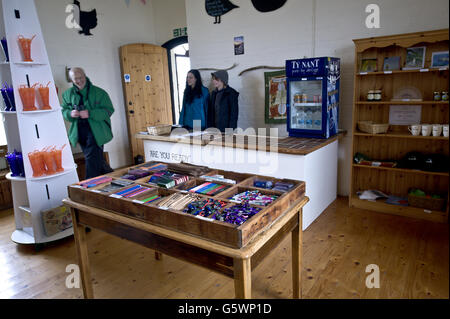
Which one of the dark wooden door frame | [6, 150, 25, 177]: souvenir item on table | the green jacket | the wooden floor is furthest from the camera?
the dark wooden door frame

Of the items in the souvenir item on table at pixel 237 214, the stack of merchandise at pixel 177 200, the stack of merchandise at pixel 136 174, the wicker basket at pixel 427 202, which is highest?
the stack of merchandise at pixel 136 174

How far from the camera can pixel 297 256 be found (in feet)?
7.19

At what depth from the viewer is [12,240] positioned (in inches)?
135

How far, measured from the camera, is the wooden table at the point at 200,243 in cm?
151

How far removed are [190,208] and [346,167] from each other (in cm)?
319

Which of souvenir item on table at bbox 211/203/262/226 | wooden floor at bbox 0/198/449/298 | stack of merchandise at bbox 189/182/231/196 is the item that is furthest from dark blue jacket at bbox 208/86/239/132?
souvenir item on table at bbox 211/203/262/226

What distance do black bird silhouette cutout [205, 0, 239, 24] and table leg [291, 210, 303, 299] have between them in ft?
12.5

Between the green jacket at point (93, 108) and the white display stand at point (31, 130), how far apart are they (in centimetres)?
82

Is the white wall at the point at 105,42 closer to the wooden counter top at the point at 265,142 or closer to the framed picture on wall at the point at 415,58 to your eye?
the wooden counter top at the point at 265,142

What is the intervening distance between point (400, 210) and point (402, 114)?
1.14 m

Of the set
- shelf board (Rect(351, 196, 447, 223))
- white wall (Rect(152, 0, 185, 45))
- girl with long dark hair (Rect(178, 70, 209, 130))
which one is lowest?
shelf board (Rect(351, 196, 447, 223))

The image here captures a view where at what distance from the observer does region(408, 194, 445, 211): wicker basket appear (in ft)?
11.3

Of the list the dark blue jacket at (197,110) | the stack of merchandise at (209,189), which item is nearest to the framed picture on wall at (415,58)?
the dark blue jacket at (197,110)

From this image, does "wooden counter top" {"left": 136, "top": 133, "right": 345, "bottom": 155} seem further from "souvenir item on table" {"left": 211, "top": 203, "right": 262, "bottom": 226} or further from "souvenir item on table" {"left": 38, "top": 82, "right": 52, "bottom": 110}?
"souvenir item on table" {"left": 211, "top": 203, "right": 262, "bottom": 226}
